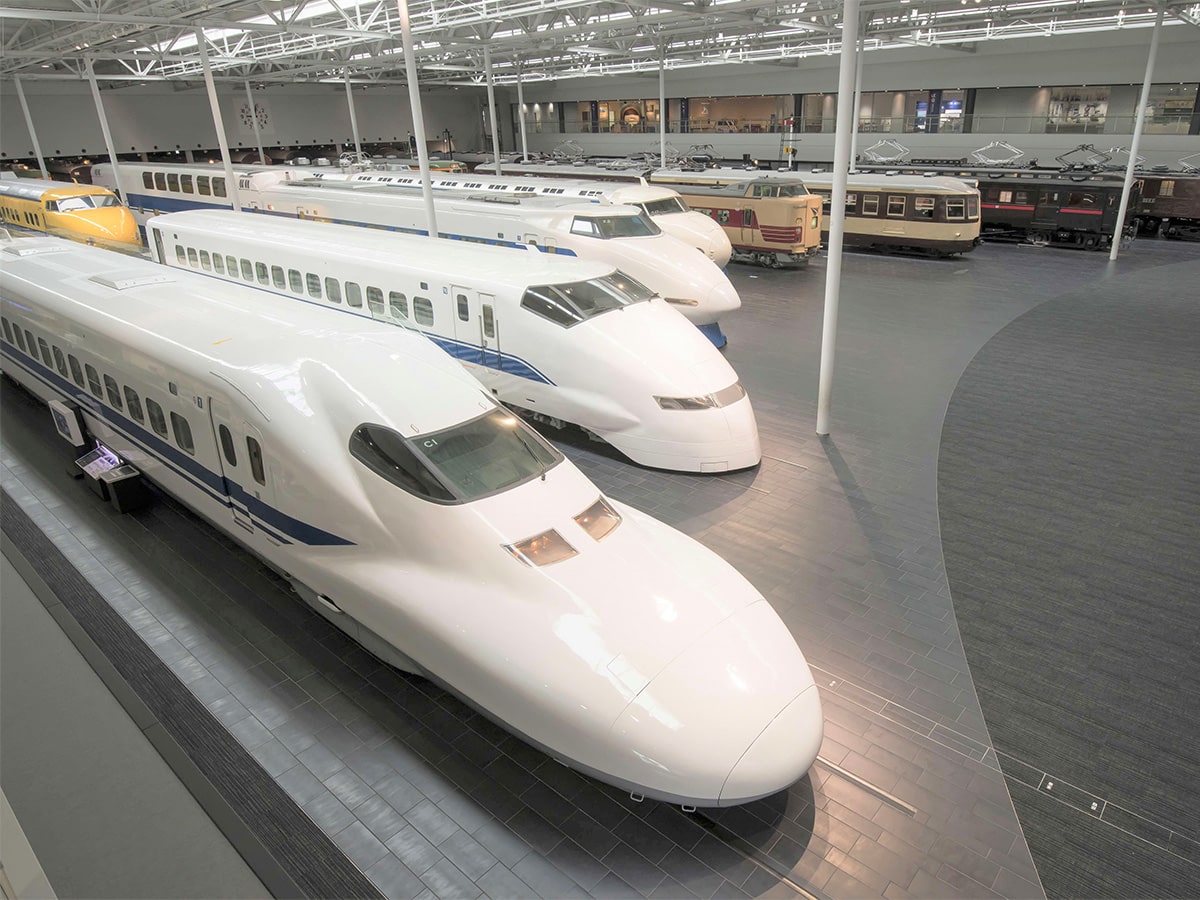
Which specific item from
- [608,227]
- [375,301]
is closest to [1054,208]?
[608,227]

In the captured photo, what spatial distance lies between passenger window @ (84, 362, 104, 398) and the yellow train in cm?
1345

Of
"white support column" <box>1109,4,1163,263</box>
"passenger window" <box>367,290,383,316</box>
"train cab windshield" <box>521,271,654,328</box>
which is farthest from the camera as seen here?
"white support column" <box>1109,4,1163,263</box>

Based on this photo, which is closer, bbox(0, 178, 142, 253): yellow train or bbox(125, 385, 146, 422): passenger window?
bbox(125, 385, 146, 422): passenger window

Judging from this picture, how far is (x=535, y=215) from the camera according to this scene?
14.5m

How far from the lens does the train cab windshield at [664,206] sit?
58.0 feet

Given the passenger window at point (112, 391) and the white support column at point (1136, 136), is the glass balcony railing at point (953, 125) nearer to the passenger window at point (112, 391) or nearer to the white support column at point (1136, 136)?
the white support column at point (1136, 136)

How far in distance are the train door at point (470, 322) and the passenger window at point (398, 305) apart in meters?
1.05

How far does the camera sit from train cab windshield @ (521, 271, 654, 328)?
9344mm

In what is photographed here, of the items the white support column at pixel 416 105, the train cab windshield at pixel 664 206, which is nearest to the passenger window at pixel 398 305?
the white support column at pixel 416 105

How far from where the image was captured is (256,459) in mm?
6105

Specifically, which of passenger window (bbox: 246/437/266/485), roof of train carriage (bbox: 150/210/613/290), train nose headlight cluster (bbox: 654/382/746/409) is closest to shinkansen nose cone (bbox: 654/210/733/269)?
roof of train carriage (bbox: 150/210/613/290)

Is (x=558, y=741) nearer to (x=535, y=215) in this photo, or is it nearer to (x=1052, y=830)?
(x=1052, y=830)

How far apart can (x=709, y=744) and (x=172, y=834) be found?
3.24 metres

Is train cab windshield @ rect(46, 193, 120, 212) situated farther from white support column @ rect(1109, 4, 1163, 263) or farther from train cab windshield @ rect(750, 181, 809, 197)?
white support column @ rect(1109, 4, 1163, 263)
